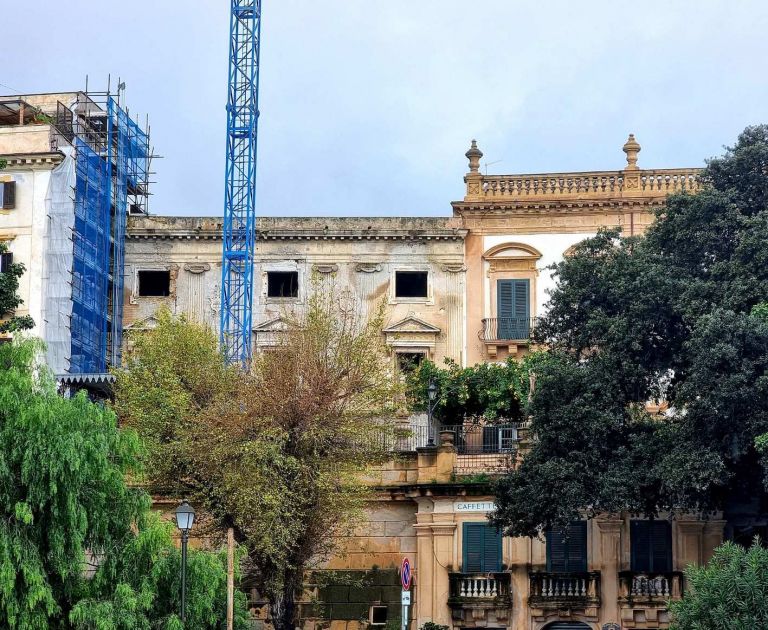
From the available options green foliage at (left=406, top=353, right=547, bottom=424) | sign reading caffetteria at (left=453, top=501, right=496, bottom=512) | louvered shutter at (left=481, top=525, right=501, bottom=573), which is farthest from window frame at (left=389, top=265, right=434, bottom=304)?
louvered shutter at (left=481, top=525, right=501, bottom=573)

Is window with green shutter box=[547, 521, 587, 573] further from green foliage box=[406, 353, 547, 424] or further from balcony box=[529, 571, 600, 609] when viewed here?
green foliage box=[406, 353, 547, 424]

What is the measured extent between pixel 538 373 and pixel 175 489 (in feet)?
30.2

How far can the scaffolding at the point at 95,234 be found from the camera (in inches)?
2277

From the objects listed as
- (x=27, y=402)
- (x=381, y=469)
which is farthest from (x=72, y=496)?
(x=381, y=469)

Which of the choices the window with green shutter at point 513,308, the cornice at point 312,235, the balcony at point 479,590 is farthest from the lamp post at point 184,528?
the cornice at point 312,235

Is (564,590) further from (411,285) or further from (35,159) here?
(35,159)

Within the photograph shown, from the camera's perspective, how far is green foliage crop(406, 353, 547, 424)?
52250 millimetres

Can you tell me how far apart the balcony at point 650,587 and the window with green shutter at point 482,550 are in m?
3.27

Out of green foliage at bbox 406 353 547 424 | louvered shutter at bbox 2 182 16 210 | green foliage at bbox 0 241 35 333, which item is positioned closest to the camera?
green foliage at bbox 0 241 35 333

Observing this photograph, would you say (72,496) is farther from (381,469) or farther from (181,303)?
(181,303)

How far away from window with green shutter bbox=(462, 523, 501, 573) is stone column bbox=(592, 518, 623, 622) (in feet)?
8.35

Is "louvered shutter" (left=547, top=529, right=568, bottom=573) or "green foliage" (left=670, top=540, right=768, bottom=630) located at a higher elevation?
"louvered shutter" (left=547, top=529, right=568, bottom=573)

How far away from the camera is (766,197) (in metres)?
39.3

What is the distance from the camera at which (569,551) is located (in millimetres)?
43719
